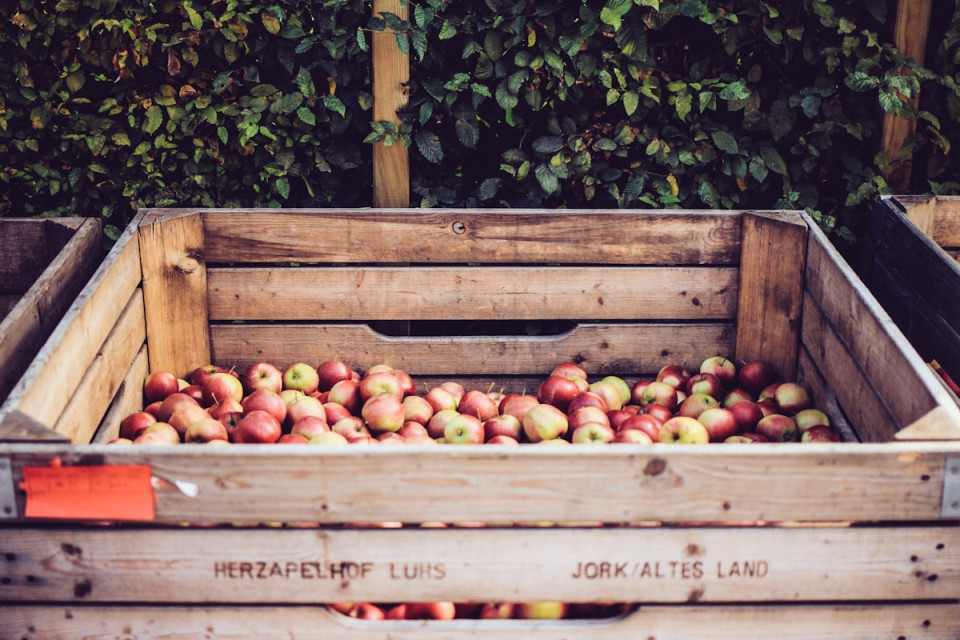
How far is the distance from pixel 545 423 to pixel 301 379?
0.85m

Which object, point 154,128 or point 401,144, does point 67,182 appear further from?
point 401,144

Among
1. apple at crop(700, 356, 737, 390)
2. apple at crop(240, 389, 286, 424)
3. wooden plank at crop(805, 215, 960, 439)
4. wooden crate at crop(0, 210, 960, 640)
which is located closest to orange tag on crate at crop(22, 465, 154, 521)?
wooden crate at crop(0, 210, 960, 640)

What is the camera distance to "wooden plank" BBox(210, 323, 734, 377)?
10.6 feet

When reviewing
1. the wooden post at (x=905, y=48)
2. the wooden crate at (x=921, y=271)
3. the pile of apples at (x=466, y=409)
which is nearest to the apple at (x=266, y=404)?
the pile of apples at (x=466, y=409)

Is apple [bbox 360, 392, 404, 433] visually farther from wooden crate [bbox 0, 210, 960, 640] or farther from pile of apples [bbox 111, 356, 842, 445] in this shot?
wooden crate [bbox 0, 210, 960, 640]

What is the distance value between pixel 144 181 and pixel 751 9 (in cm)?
219

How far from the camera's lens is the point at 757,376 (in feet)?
10.3

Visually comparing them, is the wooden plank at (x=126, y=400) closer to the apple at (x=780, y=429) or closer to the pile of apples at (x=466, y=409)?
the pile of apples at (x=466, y=409)

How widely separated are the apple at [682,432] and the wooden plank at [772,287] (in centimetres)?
59

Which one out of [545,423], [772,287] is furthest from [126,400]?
[772,287]

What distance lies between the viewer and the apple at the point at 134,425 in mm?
2740

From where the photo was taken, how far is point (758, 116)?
3.30 m

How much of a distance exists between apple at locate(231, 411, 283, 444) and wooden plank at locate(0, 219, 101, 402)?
1.95 feet

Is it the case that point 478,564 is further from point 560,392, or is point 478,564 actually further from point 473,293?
point 473,293
